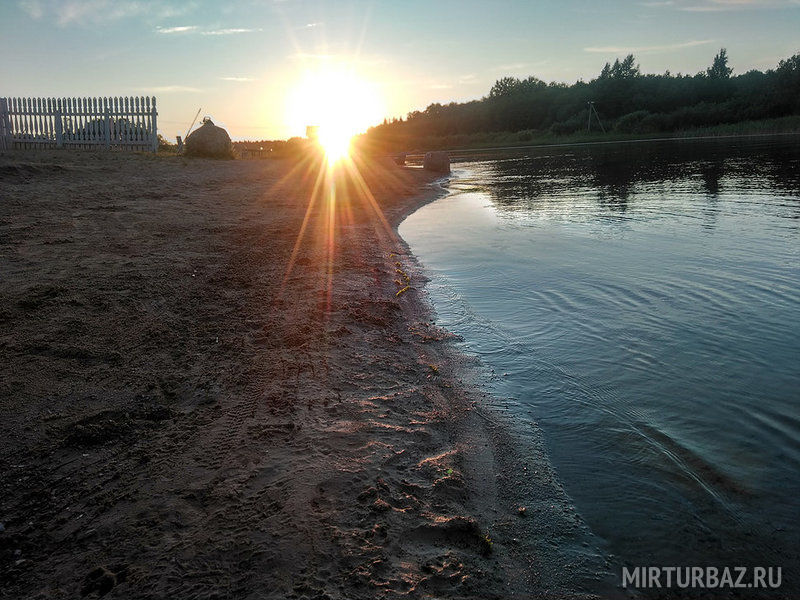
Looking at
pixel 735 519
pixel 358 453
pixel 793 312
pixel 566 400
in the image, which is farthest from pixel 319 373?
pixel 793 312

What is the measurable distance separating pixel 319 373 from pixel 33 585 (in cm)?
239

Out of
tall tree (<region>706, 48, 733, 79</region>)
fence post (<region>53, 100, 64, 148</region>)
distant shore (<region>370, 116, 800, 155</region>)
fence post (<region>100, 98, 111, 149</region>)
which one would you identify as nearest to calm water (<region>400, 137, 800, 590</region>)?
fence post (<region>100, 98, 111, 149</region>)

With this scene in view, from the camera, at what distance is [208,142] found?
22781mm

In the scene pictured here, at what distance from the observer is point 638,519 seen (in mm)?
2912

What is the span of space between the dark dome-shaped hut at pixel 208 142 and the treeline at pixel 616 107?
164 ft

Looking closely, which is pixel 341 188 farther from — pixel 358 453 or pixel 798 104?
pixel 798 104

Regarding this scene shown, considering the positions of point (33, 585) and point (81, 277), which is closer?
point (33, 585)

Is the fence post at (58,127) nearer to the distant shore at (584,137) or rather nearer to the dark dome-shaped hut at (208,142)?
the dark dome-shaped hut at (208,142)

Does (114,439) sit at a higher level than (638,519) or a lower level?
higher

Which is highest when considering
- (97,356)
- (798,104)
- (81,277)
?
(798,104)

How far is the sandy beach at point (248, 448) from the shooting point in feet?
7.82

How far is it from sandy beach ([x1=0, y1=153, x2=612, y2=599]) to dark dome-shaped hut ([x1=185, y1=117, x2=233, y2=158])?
54.6 feet

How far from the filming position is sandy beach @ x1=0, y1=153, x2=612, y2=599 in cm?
238

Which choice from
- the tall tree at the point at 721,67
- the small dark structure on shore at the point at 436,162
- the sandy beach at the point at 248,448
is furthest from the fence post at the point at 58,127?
the tall tree at the point at 721,67
